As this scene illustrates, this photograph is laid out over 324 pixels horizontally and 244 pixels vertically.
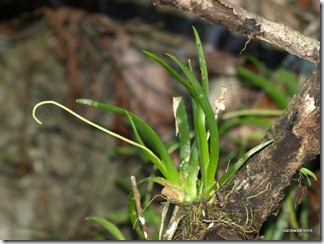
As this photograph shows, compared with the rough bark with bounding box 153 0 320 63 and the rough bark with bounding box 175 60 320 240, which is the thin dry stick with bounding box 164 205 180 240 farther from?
the rough bark with bounding box 153 0 320 63

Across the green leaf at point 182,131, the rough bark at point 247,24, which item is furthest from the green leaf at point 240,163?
the rough bark at point 247,24

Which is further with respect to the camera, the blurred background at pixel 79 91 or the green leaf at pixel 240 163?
the blurred background at pixel 79 91

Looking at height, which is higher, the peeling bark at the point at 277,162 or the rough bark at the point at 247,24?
the rough bark at the point at 247,24

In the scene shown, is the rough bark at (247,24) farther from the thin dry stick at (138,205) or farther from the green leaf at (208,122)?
the thin dry stick at (138,205)

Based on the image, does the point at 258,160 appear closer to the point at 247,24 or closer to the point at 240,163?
the point at 240,163

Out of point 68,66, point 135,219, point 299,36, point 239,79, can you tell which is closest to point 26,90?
point 68,66

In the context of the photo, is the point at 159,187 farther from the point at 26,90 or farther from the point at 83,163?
the point at 26,90
